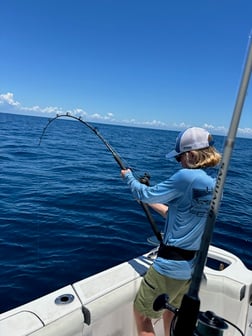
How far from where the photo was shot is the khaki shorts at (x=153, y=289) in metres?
2.20

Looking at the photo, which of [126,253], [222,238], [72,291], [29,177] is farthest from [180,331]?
[29,177]

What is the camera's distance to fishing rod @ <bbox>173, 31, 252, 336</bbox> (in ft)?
3.97

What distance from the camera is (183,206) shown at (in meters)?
2.11

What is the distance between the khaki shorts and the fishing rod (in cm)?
74

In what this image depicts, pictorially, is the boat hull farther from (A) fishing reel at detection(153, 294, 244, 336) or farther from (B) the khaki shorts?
(A) fishing reel at detection(153, 294, 244, 336)

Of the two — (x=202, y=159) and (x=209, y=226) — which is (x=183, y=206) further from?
(x=209, y=226)

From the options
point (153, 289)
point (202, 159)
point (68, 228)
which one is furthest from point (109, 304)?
point (68, 228)

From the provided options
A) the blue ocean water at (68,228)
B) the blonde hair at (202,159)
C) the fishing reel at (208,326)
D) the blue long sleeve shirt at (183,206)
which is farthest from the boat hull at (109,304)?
the blue ocean water at (68,228)

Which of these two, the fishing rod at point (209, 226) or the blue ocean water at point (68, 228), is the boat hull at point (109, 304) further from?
the blue ocean water at point (68, 228)

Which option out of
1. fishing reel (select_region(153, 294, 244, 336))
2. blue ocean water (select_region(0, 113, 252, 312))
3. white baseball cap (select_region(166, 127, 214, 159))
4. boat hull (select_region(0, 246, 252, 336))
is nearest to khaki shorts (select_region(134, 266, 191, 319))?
boat hull (select_region(0, 246, 252, 336))

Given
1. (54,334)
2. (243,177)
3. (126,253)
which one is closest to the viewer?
(54,334)

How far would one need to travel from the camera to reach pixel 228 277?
2.83m

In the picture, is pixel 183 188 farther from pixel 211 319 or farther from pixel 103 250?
pixel 103 250

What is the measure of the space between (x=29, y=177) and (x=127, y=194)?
11.4ft
